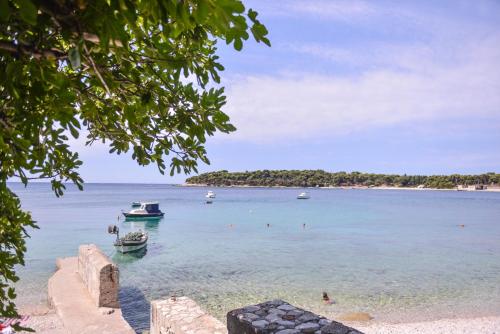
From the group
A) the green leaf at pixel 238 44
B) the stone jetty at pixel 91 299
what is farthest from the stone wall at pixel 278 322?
the stone jetty at pixel 91 299

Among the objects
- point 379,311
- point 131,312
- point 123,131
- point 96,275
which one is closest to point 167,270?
point 131,312

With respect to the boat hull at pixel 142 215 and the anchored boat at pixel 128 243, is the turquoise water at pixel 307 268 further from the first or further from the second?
the boat hull at pixel 142 215

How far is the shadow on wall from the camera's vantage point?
1567cm

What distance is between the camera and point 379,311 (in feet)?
61.9

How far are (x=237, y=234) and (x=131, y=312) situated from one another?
28.6 metres

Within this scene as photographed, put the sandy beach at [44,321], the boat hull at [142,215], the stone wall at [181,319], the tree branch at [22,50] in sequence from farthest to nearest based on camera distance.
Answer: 1. the boat hull at [142,215]
2. the sandy beach at [44,321]
3. the stone wall at [181,319]
4. the tree branch at [22,50]

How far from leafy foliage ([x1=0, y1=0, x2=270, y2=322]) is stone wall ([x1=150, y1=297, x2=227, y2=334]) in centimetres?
540

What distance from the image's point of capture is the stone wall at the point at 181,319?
8727mm

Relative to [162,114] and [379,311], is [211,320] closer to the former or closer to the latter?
[162,114]

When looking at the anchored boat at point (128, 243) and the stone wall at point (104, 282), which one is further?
the anchored boat at point (128, 243)

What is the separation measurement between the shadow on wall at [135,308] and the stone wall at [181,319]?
4887 millimetres

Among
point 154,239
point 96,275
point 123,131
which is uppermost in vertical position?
point 123,131

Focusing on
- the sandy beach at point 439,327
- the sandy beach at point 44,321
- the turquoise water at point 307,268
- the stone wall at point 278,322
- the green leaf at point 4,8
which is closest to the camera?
the green leaf at point 4,8

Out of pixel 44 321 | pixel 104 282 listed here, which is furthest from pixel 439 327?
pixel 44 321
